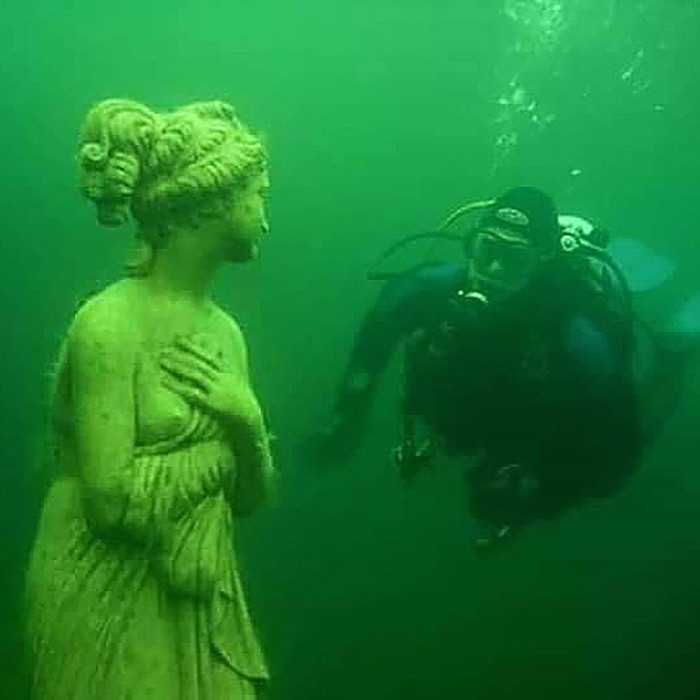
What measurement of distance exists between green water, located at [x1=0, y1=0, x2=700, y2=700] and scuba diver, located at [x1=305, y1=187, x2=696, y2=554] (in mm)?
71

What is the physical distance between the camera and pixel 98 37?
3.73m

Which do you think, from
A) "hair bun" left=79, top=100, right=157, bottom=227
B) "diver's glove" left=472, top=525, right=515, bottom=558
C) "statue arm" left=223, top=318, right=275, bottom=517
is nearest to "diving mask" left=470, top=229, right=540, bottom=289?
"diver's glove" left=472, top=525, right=515, bottom=558

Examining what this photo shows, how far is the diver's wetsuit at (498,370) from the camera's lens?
3883mm

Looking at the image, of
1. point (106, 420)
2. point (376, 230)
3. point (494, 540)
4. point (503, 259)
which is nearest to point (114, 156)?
point (106, 420)

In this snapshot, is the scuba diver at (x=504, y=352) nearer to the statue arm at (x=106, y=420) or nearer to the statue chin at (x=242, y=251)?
the statue chin at (x=242, y=251)

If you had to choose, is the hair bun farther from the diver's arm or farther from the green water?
the diver's arm

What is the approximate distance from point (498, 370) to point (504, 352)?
0.18ft

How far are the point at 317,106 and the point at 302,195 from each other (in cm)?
25

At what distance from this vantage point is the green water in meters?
3.73

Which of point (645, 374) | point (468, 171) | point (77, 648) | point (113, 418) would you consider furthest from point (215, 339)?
point (645, 374)

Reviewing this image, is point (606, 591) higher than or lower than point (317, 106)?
lower

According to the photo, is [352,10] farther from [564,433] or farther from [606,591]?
[606,591]

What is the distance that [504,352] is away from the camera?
390 cm

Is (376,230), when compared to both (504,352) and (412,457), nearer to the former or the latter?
(504,352)
